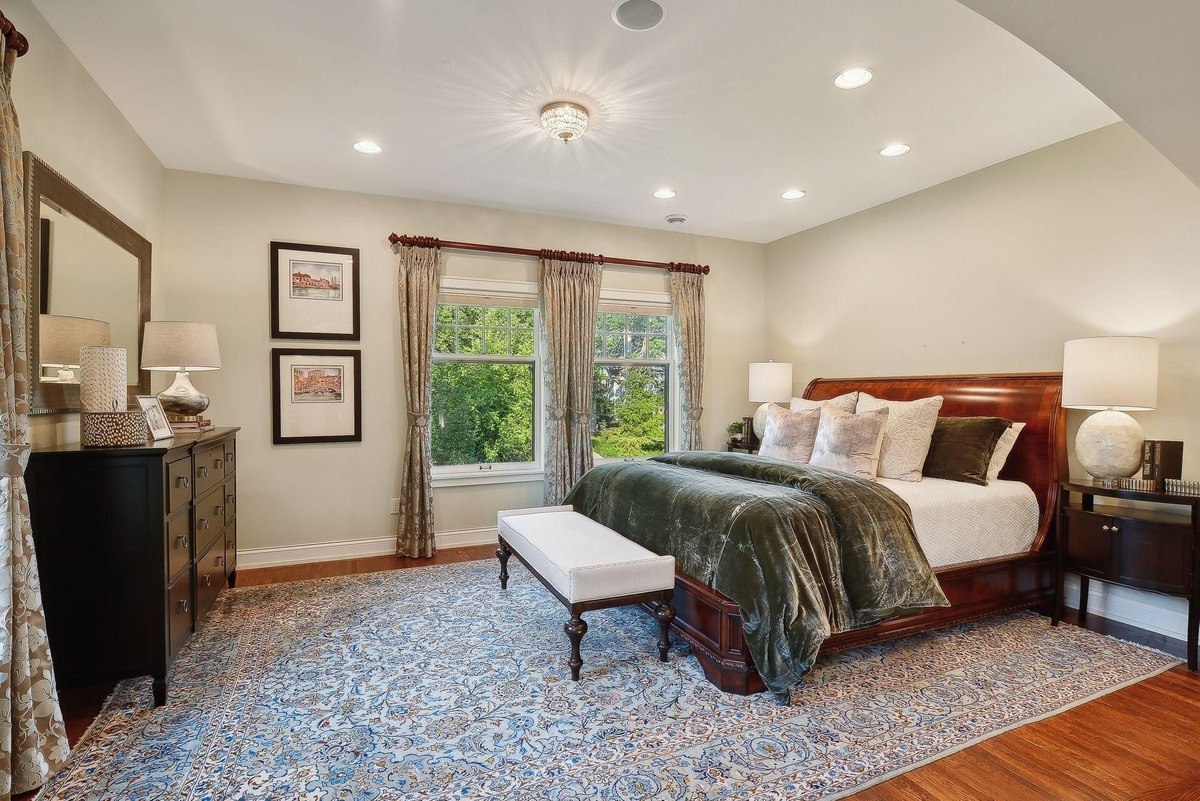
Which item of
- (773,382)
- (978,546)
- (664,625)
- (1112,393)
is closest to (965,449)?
(978,546)

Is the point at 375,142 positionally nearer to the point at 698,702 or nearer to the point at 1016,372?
the point at 698,702

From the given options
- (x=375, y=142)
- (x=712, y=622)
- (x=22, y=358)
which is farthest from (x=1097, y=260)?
(x=22, y=358)

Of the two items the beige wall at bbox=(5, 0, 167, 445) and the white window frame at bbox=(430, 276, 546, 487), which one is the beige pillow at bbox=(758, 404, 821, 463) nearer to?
the white window frame at bbox=(430, 276, 546, 487)

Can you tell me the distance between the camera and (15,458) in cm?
170

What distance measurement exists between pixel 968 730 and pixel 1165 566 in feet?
4.73

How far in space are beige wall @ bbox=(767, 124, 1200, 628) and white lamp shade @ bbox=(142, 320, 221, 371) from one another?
4.54 meters

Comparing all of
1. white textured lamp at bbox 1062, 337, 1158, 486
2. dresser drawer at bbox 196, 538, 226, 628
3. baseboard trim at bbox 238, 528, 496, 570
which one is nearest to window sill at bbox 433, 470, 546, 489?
baseboard trim at bbox 238, 528, 496, 570

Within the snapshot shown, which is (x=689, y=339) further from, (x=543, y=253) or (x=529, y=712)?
(x=529, y=712)

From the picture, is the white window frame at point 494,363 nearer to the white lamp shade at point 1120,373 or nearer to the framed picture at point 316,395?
the framed picture at point 316,395

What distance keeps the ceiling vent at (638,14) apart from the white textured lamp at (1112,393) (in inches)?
102

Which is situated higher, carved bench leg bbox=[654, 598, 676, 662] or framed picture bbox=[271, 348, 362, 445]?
framed picture bbox=[271, 348, 362, 445]

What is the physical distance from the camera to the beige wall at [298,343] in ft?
12.7

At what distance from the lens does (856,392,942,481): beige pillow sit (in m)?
3.37

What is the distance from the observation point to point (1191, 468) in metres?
2.88
